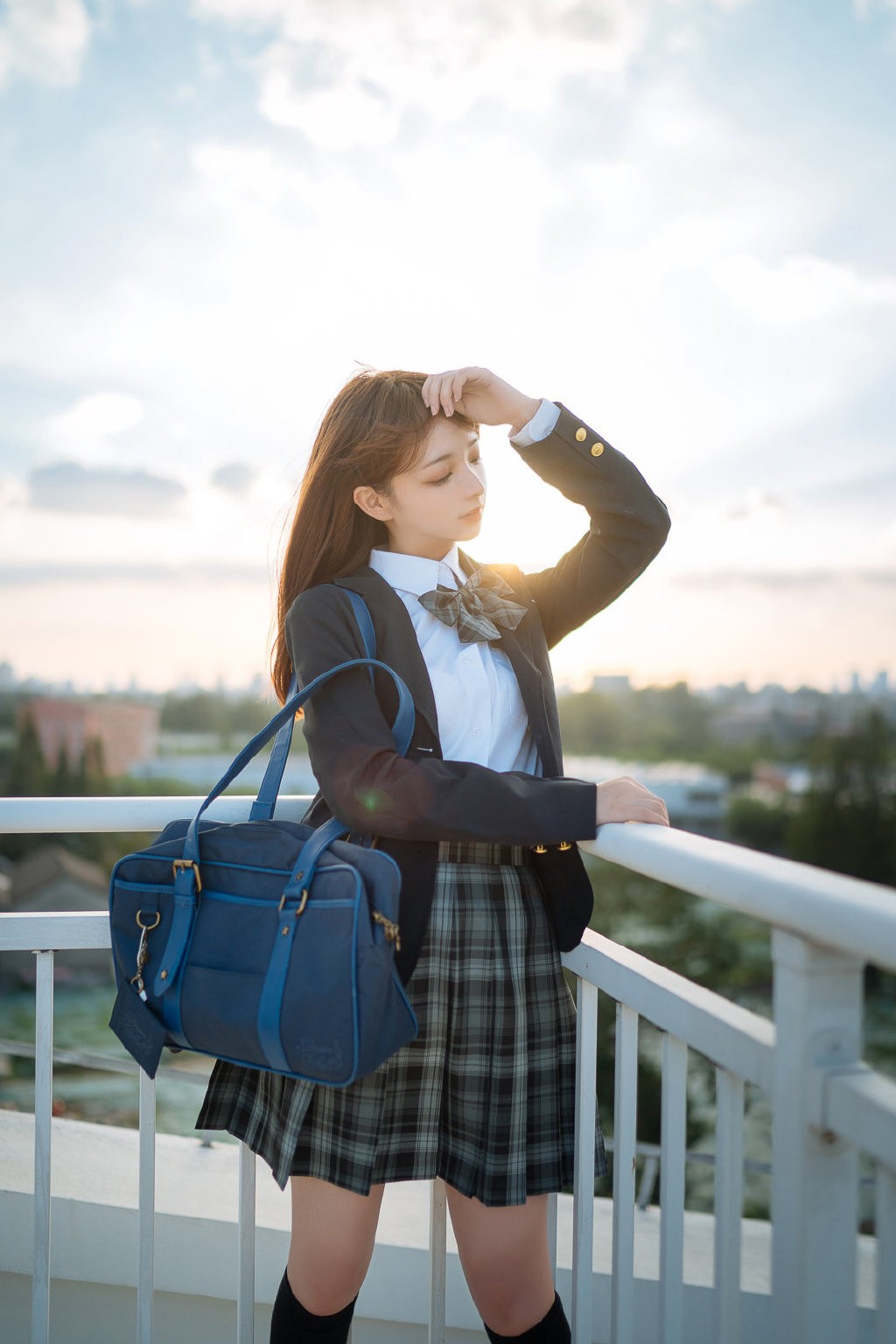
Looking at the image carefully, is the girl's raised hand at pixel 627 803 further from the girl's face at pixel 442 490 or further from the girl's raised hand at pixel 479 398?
the girl's raised hand at pixel 479 398

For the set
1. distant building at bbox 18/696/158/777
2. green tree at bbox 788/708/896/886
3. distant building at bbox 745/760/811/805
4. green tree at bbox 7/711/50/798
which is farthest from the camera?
distant building at bbox 18/696/158/777

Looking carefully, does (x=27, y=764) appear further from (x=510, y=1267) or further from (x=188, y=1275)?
(x=510, y=1267)

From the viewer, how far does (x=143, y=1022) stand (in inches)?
50.0

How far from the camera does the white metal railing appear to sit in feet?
2.50

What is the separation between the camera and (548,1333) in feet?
4.32

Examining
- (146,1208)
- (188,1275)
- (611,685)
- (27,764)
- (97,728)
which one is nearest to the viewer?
(146,1208)

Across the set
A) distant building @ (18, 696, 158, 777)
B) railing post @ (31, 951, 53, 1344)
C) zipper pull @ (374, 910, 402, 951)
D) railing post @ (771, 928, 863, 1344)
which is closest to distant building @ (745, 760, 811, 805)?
distant building @ (18, 696, 158, 777)

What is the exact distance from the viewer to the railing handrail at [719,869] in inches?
28.8

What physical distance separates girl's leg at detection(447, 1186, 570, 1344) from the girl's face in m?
0.95

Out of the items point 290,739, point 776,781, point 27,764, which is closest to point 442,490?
point 290,739

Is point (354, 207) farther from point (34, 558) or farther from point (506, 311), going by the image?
point (34, 558)

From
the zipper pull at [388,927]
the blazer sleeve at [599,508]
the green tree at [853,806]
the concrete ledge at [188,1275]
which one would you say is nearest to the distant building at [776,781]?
the green tree at [853,806]

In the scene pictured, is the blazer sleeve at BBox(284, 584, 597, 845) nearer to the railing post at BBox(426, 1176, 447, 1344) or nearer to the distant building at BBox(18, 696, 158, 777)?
the railing post at BBox(426, 1176, 447, 1344)

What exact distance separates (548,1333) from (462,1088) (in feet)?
1.14
